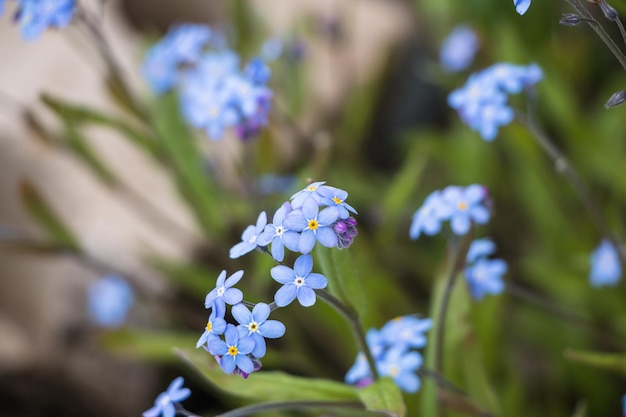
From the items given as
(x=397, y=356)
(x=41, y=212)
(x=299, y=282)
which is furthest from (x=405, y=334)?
(x=41, y=212)

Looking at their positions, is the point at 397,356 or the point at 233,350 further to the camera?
the point at 397,356

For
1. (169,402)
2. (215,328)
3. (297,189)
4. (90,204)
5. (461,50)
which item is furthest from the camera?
(90,204)

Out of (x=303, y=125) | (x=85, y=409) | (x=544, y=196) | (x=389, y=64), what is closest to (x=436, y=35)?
(x=389, y=64)

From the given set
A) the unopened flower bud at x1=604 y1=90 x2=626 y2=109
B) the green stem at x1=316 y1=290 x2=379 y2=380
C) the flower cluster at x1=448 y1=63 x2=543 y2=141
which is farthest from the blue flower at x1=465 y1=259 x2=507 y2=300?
the unopened flower bud at x1=604 y1=90 x2=626 y2=109

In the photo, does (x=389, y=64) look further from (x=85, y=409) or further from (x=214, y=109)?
(x=85, y=409)

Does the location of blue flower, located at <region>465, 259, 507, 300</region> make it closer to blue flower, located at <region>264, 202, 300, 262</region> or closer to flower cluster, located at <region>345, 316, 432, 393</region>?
flower cluster, located at <region>345, 316, 432, 393</region>

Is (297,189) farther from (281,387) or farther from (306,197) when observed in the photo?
(306,197)
